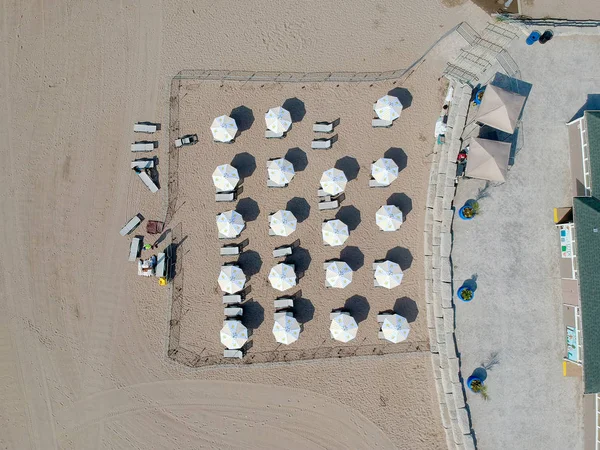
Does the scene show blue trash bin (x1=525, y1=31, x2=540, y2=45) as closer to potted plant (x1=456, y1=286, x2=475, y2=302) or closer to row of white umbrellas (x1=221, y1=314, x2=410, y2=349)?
potted plant (x1=456, y1=286, x2=475, y2=302)

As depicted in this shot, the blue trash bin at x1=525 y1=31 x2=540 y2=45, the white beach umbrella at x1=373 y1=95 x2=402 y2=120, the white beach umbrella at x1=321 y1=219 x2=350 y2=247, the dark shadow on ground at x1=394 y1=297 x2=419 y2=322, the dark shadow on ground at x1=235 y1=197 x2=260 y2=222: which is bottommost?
the dark shadow on ground at x1=394 y1=297 x2=419 y2=322

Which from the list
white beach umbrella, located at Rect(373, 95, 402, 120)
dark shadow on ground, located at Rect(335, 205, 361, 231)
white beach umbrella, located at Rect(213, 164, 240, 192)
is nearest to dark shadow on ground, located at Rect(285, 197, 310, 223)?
dark shadow on ground, located at Rect(335, 205, 361, 231)

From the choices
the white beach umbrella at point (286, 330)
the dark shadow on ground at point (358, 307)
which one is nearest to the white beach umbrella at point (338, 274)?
the dark shadow on ground at point (358, 307)

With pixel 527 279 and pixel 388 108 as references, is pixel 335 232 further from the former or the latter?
pixel 527 279

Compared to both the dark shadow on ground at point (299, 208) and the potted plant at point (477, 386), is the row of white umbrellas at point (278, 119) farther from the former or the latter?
the potted plant at point (477, 386)

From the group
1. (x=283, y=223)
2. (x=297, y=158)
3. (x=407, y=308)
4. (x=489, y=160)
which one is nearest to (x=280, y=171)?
(x=297, y=158)

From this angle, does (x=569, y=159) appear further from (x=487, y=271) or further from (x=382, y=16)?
(x=382, y=16)
